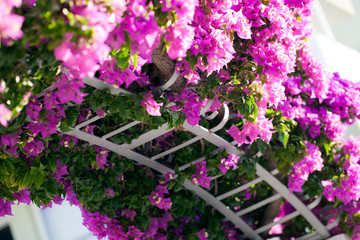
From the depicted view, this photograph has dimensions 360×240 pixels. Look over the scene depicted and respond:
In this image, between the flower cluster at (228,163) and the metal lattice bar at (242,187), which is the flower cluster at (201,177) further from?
the metal lattice bar at (242,187)

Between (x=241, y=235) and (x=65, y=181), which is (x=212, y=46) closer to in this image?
(x=65, y=181)

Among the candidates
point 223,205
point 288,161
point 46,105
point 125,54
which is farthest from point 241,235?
point 125,54

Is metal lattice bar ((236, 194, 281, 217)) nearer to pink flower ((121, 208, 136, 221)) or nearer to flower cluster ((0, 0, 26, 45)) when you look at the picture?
pink flower ((121, 208, 136, 221))

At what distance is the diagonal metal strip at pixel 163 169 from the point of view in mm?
2098

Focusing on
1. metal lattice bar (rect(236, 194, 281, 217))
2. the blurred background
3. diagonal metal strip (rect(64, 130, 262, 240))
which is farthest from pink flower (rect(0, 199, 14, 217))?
the blurred background

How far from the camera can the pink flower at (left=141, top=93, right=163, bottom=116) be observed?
1757 millimetres

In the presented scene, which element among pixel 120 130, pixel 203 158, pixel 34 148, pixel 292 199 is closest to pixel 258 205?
pixel 292 199

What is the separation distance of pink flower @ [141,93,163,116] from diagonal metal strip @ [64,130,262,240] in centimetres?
39

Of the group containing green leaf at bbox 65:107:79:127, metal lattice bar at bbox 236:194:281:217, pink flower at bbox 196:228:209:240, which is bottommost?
pink flower at bbox 196:228:209:240

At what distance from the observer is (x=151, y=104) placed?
1785 mm

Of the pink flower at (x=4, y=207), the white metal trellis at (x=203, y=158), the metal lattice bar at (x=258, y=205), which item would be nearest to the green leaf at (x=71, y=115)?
the white metal trellis at (x=203, y=158)

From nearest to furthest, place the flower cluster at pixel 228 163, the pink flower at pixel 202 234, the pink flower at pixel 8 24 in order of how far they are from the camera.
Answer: the pink flower at pixel 8 24
the flower cluster at pixel 228 163
the pink flower at pixel 202 234

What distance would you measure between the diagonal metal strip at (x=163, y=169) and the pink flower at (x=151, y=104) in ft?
1.27

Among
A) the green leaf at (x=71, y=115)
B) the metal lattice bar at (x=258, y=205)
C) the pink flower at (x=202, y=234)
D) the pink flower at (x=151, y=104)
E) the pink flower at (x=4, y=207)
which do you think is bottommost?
the pink flower at (x=202, y=234)
